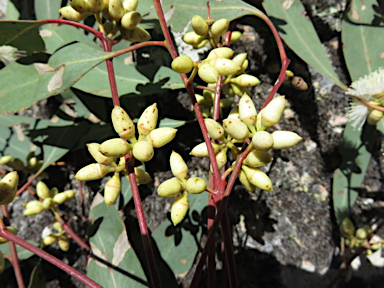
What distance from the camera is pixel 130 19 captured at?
64 centimetres

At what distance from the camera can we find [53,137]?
106cm

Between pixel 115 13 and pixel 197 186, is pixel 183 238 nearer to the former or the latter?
pixel 197 186

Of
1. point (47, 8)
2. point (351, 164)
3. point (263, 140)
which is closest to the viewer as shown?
Result: point (263, 140)

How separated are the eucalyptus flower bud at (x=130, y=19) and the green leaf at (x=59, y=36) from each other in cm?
40

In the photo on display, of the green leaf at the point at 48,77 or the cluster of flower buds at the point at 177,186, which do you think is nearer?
the cluster of flower buds at the point at 177,186

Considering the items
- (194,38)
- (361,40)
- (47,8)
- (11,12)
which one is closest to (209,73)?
(194,38)

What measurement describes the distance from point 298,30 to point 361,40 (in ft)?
0.93

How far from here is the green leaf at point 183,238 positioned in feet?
2.99

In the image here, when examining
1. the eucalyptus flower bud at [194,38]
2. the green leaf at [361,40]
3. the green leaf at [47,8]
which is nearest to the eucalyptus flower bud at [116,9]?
the eucalyptus flower bud at [194,38]

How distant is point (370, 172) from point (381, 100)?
43 cm

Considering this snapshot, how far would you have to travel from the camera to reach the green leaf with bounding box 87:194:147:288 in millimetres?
786

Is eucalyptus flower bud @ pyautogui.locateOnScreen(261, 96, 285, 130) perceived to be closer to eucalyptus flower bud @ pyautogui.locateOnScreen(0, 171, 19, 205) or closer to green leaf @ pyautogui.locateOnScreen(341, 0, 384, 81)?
eucalyptus flower bud @ pyautogui.locateOnScreen(0, 171, 19, 205)

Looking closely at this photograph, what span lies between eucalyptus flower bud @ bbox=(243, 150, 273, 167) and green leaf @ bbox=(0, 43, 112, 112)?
0.45m

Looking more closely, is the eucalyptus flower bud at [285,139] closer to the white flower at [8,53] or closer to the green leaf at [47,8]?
the white flower at [8,53]
